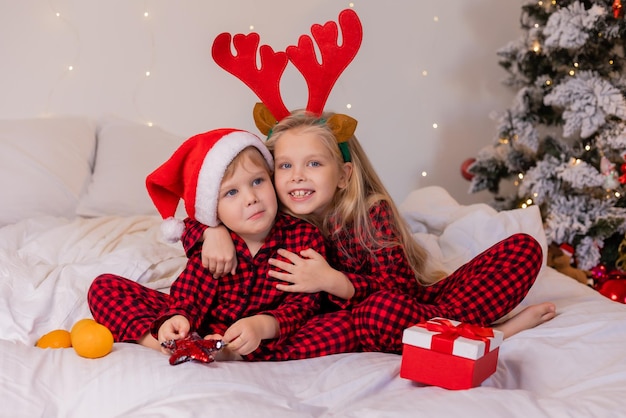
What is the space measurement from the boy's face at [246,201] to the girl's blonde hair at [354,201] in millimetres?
142

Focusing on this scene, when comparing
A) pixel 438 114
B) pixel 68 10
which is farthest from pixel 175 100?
pixel 438 114

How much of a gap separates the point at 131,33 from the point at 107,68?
14cm

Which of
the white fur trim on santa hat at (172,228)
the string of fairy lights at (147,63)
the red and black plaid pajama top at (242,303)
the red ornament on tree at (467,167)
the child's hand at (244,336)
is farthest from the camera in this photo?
the red ornament on tree at (467,167)

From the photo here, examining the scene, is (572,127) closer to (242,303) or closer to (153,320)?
(242,303)

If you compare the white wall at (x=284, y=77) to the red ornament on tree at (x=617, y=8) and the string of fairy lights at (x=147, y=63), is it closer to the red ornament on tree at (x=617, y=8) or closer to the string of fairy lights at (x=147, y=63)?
the string of fairy lights at (x=147, y=63)

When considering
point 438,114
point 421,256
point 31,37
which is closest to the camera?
point 421,256

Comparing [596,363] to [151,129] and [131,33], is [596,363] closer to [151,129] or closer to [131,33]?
[151,129]

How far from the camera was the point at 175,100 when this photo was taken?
8.61 ft

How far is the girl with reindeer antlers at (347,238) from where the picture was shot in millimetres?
1456

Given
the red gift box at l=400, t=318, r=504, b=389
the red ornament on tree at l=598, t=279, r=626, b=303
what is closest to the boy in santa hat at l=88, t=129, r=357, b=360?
the red gift box at l=400, t=318, r=504, b=389

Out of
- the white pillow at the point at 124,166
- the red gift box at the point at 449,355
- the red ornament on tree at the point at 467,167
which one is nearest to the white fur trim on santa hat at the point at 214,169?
the red gift box at the point at 449,355

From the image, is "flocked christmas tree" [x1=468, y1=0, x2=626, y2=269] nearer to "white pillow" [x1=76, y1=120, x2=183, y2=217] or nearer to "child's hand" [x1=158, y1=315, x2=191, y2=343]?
"white pillow" [x1=76, y1=120, x2=183, y2=217]

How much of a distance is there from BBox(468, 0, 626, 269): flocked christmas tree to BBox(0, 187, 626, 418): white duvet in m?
0.68

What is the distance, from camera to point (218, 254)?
1.45 metres
